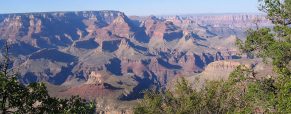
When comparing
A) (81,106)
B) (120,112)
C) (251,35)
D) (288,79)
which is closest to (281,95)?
(288,79)

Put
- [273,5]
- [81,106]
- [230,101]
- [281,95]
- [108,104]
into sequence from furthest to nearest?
[108,104] → [230,101] → [273,5] → [81,106] → [281,95]

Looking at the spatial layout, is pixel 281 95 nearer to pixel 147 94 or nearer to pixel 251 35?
pixel 251 35

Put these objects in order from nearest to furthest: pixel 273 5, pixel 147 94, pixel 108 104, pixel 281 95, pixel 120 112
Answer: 1. pixel 281 95
2. pixel 273 5
3. pixel 147 94
4. pixel 120 112
5. pixel 108 104

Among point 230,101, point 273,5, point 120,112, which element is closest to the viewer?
point 273,5

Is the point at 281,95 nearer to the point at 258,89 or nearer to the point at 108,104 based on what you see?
the point at 258,89

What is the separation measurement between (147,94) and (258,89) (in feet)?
46.6

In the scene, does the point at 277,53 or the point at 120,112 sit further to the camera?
the point at 120,112

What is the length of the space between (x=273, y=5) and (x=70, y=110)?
→ 15.6 metres

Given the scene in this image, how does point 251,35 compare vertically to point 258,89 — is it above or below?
above

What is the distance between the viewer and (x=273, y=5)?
32.8 metres

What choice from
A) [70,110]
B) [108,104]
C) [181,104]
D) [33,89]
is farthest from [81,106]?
[108,104]

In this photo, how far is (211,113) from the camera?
3647cm

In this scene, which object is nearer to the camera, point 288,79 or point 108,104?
point 288,79

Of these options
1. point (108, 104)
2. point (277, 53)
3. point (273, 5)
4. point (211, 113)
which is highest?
point (273, 5)
